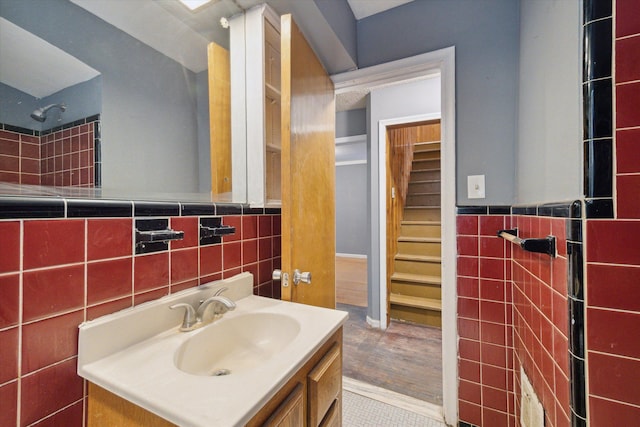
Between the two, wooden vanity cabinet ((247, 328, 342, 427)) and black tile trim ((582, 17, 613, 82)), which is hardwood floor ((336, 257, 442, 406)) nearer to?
wooden vanity cabinet ((247, 328, 342, 427))

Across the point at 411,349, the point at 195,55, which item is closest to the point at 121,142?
the point at 195,55

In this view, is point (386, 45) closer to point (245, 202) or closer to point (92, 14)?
point (245, 202)

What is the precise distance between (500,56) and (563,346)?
4.27 feet

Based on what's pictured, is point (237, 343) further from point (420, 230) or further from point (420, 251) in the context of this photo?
point (420, 230)

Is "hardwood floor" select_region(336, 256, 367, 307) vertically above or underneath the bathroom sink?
underneath

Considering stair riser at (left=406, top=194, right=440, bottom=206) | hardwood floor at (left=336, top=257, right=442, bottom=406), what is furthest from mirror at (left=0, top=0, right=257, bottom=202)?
stair riser at (left=406, top=194, right=440, bottom=206)

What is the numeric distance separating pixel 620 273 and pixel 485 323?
2.56 ft

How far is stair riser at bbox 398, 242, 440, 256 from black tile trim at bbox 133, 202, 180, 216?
2.71m

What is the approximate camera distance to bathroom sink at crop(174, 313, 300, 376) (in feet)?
2.54

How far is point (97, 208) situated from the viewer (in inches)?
26.3

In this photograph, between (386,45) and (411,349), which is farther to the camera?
(411,349)

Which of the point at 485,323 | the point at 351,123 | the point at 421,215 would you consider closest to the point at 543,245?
the point at 485,323

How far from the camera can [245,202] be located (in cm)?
117

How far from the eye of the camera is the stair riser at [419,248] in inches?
115
